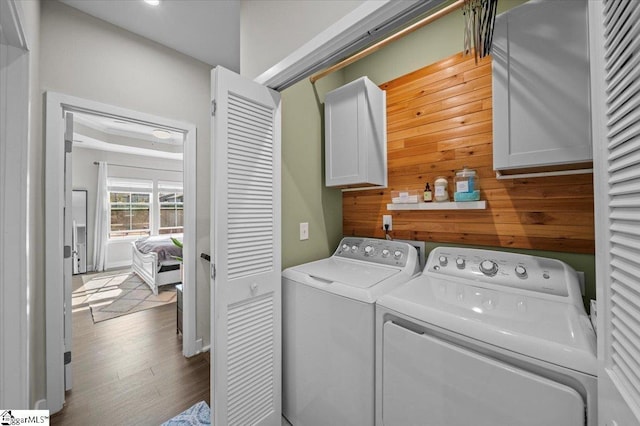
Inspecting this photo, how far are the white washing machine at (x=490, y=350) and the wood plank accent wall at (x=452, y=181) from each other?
21 cm

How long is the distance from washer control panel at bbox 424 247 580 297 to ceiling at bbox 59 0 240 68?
2.39 meters

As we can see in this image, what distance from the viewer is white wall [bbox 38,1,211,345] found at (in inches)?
71.9

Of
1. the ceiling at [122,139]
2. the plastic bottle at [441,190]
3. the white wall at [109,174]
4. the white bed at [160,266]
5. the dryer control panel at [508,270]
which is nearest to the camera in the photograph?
the dryer control panel at [508,270]

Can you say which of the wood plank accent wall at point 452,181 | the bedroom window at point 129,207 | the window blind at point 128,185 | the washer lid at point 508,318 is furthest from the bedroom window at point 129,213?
the washer lid at point 508,318

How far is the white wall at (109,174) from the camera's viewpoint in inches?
227

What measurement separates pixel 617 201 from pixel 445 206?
1.01m

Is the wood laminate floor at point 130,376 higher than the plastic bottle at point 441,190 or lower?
lower

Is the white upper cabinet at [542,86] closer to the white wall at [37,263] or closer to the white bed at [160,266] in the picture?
the white wall at [37,263]

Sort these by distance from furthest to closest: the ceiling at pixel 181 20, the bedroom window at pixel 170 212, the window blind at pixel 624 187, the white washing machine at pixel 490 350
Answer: the bedroom window at pixel 170 212 < the ceiling at pixel 181 20 < the white washing machine at pixel 490 350 < the window blind at pixel 624 187

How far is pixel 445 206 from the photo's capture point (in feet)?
5.13

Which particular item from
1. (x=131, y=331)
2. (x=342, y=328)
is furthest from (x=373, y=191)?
(x=131, y=331)

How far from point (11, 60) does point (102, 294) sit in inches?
171

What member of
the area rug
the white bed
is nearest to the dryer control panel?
the area rug

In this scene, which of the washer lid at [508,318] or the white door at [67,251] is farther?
the white door at [67,251]
